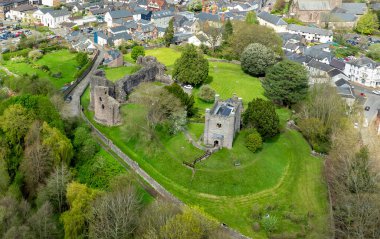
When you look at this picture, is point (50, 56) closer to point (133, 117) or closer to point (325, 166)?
point (133, 117)

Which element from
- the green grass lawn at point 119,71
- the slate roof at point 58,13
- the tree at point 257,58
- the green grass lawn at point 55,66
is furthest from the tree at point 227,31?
the slate roof at point 58,13

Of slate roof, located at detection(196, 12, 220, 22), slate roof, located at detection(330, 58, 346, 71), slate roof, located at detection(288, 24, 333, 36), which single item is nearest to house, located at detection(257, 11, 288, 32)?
slate roof, located at detection(288, 24, 333, 36)

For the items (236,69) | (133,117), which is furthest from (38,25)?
(133,117)

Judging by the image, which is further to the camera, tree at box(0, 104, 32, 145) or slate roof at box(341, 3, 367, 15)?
slate roof at box(341, 3, 367, 15)

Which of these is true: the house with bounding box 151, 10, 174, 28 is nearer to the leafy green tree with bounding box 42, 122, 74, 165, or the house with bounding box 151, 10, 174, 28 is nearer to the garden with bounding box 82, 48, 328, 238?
the garden with bounding box 82, 48, 328, 238

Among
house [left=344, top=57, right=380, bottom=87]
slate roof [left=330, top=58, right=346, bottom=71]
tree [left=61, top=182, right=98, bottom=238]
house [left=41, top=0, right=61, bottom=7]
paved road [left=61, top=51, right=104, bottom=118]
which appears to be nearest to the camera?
tree [left=61, top=182, right=98, bottom=238]

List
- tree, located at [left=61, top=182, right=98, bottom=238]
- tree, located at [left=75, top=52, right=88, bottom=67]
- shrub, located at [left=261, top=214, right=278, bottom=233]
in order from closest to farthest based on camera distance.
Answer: tree, located at [left=61, top=182, right=98, bottom=238]
shrub, located at [left=261, top=214, right=278, bottom=233]
tree, located at [left=75, top=52, right=88, bottom=67]

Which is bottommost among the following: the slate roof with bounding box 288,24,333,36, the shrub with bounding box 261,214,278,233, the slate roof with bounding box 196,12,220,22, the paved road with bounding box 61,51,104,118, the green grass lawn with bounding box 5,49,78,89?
the shrub with bounding box 261,214,278,233
